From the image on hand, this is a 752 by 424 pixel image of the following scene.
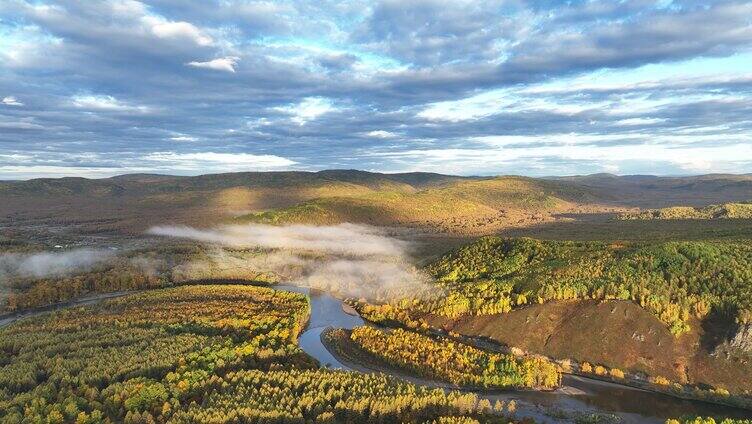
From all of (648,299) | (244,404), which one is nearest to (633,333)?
(648,299)

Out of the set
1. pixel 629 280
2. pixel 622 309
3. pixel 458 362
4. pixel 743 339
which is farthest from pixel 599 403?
pixel 629 280

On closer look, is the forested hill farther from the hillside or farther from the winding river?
the winding river

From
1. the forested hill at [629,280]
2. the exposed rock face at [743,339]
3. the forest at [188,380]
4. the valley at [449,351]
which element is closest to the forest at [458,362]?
the valley at [449,351]

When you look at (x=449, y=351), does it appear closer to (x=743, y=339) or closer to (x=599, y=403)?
(x=599, y=403)

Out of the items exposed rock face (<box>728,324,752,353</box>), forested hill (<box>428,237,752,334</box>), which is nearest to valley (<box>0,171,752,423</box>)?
exposed rock face (<box>728,324,752,353</box>)

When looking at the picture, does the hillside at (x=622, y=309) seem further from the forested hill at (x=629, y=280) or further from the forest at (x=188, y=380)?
the forest at (x=188, y=380)

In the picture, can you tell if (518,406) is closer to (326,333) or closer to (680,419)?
(680,419)
